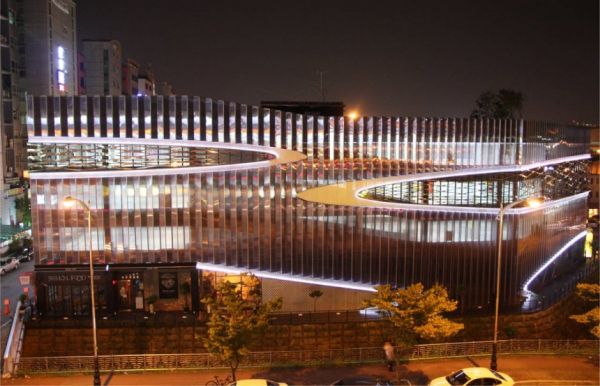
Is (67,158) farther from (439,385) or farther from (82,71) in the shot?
(82,71)

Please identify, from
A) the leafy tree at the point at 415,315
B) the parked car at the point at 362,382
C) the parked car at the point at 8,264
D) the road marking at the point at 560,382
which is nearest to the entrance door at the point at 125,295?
the parked car at the point at 362,382

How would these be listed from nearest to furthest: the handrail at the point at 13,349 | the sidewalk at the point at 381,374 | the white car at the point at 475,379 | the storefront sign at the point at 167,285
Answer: the white car at the point at 475,379 → the sidewalk at the point at 381,374 → the handrail at the point at 13,349 → the storefront sign at the point at 167,285

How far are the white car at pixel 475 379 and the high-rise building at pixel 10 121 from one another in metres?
47.5

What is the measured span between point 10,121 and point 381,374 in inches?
1949

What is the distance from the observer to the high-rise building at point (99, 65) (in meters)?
77.3

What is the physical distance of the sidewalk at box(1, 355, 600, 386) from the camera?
20.4m

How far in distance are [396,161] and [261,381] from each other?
49.2 feet

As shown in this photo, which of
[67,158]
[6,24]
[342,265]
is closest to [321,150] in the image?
[342,265]

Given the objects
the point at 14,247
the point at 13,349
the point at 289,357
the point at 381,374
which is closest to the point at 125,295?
the point at 13,349

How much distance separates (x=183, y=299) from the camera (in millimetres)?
27984

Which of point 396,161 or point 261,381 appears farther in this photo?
point 396,161

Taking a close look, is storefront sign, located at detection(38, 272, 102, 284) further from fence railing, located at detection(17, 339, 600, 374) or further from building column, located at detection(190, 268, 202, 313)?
fence railing, located at detection(17, 339, 600, 374)

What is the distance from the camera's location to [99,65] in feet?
256

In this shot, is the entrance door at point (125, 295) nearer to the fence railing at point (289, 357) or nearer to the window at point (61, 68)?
the fence railing at point (289, 357)
